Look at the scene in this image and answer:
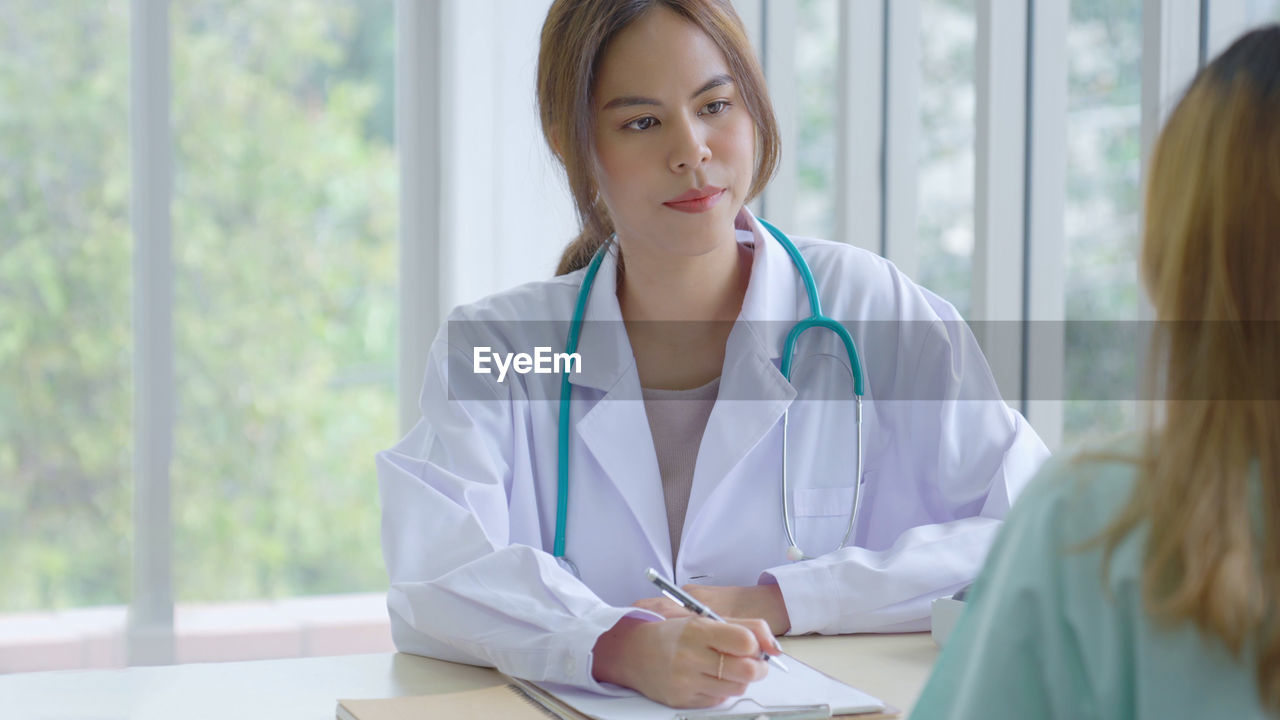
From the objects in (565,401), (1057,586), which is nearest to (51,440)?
(565,401)

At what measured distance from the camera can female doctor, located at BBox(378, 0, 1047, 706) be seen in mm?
1308

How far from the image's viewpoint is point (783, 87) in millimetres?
2533

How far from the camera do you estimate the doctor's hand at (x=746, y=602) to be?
117 centimetres

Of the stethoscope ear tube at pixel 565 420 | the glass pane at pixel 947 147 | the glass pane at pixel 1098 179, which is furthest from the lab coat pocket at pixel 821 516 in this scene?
the glass pane at pixel 947 147

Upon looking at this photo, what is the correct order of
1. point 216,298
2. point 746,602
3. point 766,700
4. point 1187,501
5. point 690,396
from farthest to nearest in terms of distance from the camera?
1. point 216,298
2. point 690,396
3. point 746,602
4. point 766,700
5. point 1187,501

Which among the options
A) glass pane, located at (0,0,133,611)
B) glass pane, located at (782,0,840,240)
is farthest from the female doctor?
glass pane, located at (0,0,133,611)

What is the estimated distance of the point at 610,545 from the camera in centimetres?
136

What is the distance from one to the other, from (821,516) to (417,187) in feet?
6.46

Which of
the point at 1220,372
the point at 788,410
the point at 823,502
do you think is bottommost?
the point at 823,502

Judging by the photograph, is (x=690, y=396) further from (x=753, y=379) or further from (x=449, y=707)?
(x=449, y=707)

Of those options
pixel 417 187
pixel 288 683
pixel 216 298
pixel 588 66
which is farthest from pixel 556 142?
pixel 216 298

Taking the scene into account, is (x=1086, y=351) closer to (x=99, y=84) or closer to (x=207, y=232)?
(x=207, y=232)

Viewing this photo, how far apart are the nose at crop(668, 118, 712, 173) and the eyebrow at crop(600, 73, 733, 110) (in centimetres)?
4

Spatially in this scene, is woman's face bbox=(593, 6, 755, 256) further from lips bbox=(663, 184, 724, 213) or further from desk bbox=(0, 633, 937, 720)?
desk bbox=(0, 633, 937, 720)
